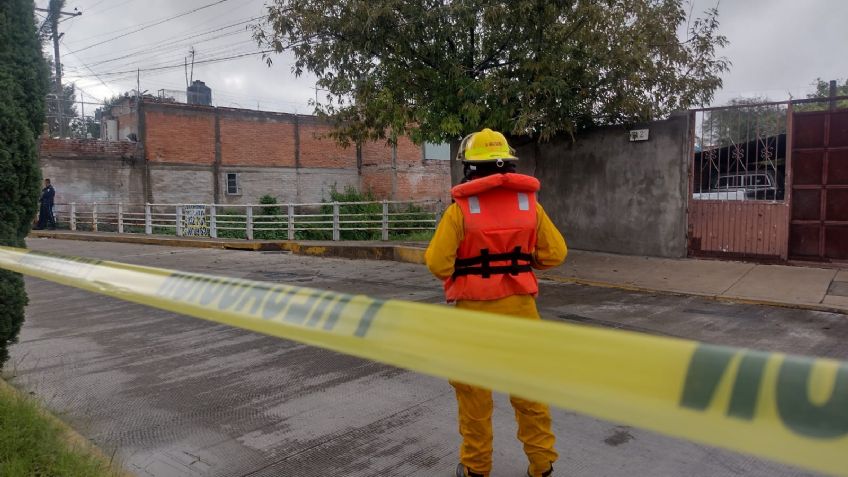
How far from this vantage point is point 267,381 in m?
4.75

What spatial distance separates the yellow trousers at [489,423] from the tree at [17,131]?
331cm

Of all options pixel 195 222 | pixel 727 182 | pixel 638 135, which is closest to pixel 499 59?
pixel 638 135

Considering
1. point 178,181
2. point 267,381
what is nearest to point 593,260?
point 267,381

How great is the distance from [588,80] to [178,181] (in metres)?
24.9

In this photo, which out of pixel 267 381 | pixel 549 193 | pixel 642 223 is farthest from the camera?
pixel 549 193

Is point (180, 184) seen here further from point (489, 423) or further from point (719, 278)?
point (489, 423)

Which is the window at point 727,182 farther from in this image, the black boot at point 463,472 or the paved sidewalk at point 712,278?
the black boot at point 463,472

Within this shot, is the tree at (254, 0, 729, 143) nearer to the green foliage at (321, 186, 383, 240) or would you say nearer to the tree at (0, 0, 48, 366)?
the tree at (0, 0, 48, 366)

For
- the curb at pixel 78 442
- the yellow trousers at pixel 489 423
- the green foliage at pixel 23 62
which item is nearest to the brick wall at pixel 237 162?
the green foliage at pixel 23 62

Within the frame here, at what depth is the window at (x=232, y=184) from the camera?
31511 mm

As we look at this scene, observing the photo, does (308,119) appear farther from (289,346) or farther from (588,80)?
(289,346)

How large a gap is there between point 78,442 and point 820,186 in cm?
1046

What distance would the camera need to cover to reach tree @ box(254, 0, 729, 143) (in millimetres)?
9281

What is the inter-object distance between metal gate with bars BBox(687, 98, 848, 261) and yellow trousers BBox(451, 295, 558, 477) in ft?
27.6
